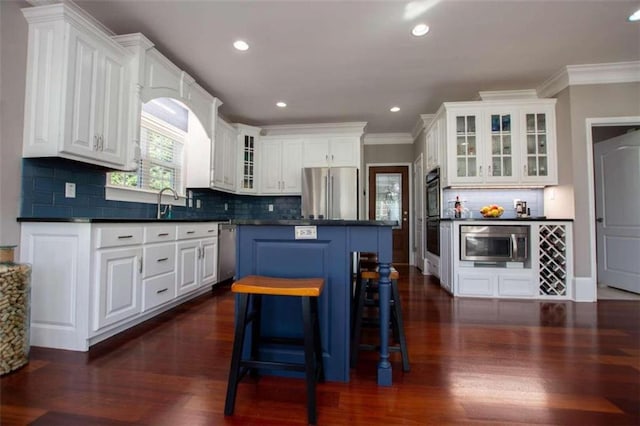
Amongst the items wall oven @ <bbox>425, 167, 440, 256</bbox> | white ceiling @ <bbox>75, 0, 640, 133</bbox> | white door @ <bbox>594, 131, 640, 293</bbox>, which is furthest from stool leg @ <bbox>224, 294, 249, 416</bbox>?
white door @ <bbox>594, 131, 640, 293</bbox>

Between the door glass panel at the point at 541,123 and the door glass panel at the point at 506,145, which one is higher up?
the door glass panel at the point at 541,123

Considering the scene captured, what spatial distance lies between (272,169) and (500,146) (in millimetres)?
3451

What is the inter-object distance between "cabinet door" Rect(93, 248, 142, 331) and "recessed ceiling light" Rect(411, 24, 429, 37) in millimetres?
3029

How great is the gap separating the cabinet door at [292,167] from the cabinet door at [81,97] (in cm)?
301

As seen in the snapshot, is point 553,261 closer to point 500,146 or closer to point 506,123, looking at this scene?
point 500,146

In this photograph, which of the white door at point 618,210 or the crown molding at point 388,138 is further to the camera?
the crown molding at point 388,138

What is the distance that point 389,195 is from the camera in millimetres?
5918

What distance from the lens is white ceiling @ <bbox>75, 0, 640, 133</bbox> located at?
7.59 ft

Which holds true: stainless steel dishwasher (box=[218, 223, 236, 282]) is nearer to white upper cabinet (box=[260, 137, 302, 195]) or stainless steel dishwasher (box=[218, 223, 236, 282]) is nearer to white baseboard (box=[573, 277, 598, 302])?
white upper cabinet (box=[260, 137, 302, 195])

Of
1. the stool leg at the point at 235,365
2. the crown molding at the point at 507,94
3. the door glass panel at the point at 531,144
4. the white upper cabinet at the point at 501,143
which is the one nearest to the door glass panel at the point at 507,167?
the white upper cabinet at the point at 501,143

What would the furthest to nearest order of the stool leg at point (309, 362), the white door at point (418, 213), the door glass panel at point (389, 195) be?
the door glass panel at point (389, 195), the white door at point (418, 213), the stool leg at point (309, 362)

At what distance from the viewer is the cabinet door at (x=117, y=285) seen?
199 cm

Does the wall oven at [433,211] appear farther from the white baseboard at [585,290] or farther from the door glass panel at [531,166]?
the white baseboard at [585,290]

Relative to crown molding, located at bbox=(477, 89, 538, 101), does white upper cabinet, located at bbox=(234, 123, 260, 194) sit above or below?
below
